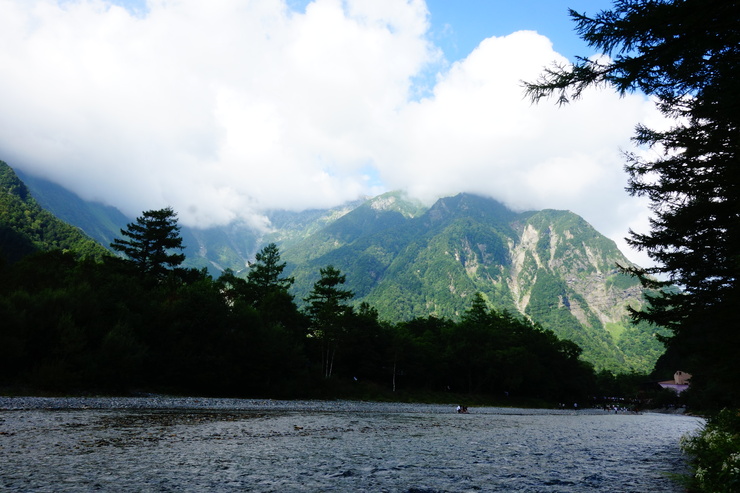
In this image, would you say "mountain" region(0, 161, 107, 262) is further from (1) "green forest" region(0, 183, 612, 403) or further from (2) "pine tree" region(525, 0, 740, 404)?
(2) "pine tree" region(525, 0, 740, 404)

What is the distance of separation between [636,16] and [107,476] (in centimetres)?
1296

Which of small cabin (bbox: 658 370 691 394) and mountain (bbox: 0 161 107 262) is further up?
mountain (bbox: 0 161 107 262)

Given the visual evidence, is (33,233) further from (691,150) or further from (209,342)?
(691,150)

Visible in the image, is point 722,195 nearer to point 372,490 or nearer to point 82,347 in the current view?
point 372,490

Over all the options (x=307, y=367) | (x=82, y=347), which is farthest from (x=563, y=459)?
(x=307, y=367)

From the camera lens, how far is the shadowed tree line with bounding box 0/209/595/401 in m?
33.7

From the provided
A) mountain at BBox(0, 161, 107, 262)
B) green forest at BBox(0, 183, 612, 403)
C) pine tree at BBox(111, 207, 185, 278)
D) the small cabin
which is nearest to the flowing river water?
green forest at BBox(0, 183, 612, 403)

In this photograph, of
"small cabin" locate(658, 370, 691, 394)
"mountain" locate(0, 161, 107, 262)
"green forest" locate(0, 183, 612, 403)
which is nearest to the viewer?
"green forest" locate(0, 183, 612, 403)

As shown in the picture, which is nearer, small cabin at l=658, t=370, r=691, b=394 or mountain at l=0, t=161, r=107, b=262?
mountain at l=0, t=161, r=107, b=262

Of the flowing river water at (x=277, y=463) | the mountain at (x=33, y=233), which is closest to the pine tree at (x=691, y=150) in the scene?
the flowing river water at (x=277, y=463)

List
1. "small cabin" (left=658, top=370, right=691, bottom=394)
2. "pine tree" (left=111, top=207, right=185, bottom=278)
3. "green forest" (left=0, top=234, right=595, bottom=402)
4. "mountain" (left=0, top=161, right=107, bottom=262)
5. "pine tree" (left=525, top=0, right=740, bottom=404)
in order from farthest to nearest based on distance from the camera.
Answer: "small cabin" (left=658, top=370, right=691, bottom=394) → "mountain" (left=0, top=161, right=107, bottom=262) → "pine tree" (left=111, top=207, right=185, bottom=278) → "green forest" (left=0, top=234, right=595, bottom=402) → "pine tree" (left=525, top=0, right=740, bottom=404)

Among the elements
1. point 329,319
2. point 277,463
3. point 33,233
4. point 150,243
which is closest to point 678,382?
point 329,319

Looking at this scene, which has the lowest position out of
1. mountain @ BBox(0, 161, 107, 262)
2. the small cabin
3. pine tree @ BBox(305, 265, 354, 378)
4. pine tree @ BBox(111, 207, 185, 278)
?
the small cabin

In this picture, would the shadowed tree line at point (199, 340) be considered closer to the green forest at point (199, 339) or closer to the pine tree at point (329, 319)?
the green forest at point (199, 339)
